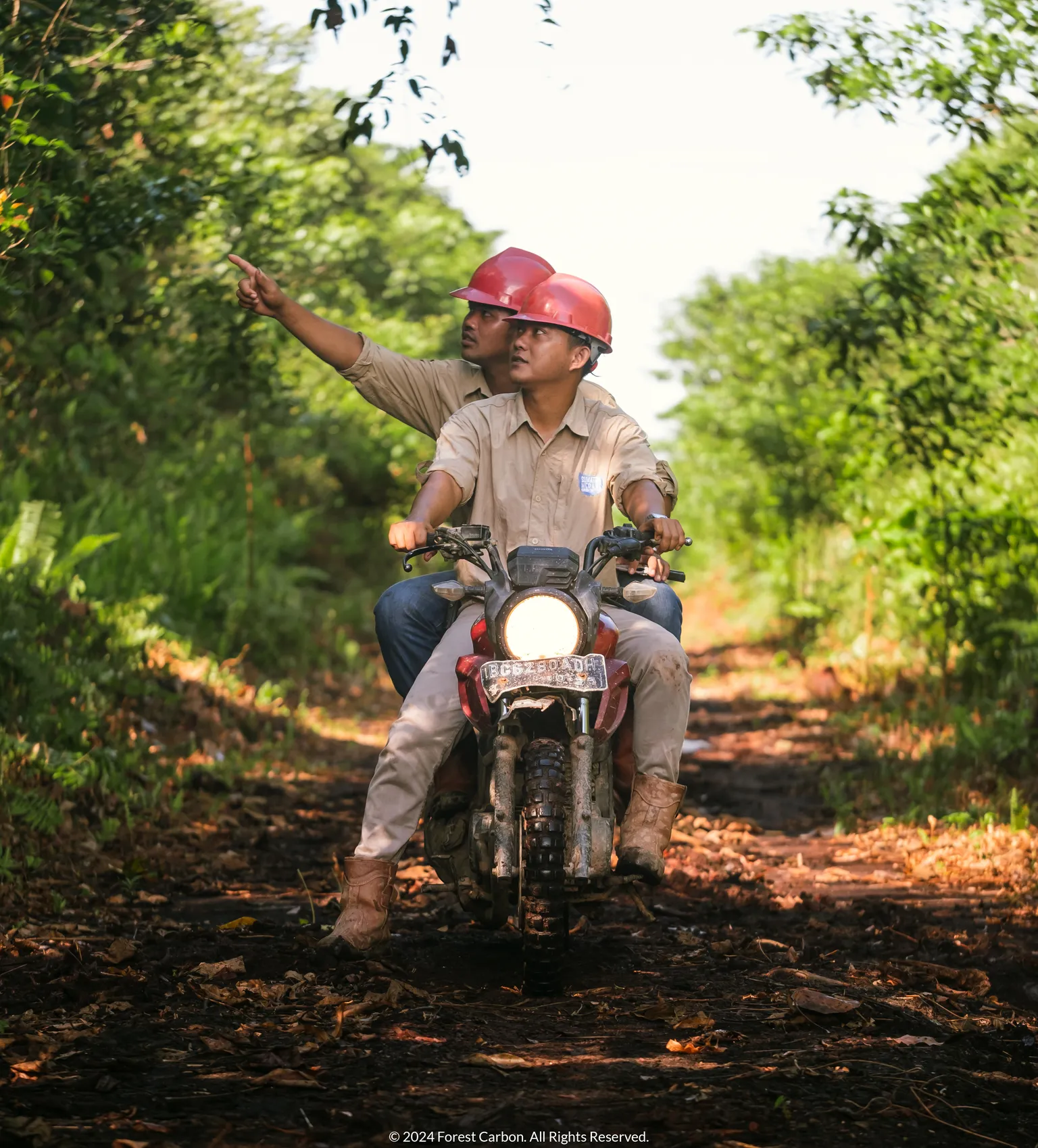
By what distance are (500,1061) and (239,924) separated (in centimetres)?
197

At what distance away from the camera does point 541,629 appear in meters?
4.54

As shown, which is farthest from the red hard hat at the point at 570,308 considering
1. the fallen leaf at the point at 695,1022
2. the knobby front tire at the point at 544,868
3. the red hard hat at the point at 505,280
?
the fallen leaf at the point at 695,1022

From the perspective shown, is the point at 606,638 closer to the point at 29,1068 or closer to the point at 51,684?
the point at 29,1068

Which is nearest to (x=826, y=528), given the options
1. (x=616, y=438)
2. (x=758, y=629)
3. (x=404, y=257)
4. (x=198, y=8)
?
(x=758, y=629)

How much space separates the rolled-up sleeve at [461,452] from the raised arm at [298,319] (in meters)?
0.95

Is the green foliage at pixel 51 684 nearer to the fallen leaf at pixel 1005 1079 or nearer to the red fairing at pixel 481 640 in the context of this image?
the red fairing at pixel 481 640

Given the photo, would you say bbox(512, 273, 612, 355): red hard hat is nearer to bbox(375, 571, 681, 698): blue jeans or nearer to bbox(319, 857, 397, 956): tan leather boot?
bbox(375, 571, 681, 698): blue jeans

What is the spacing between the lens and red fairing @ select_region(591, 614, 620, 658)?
475 centimetres

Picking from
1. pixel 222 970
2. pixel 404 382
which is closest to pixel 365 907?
pixel 222 970

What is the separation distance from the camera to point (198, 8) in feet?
25.1

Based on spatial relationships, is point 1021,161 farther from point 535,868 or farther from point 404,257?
point 404,257

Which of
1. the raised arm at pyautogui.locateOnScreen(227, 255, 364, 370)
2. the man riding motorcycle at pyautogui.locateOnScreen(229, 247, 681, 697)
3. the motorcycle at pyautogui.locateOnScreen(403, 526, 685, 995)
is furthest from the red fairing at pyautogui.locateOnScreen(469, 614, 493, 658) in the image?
the raised arm at pyautogui.locateOnScreen(227, 255, 364, 370)

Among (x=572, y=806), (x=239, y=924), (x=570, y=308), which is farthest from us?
(x=239, y=924)

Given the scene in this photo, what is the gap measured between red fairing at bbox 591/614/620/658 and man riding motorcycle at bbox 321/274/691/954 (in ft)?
0.67
